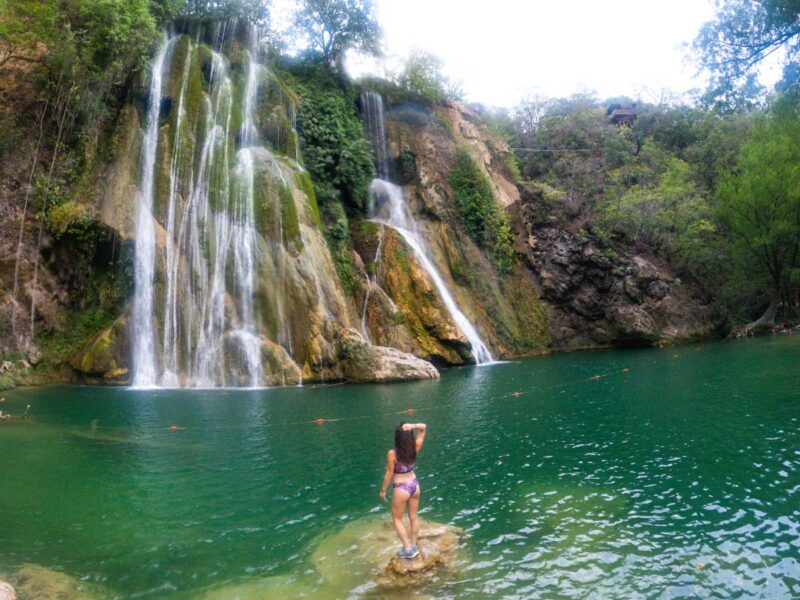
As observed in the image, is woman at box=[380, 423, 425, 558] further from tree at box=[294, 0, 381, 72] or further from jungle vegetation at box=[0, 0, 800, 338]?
tree at box=[294, 0, 381, 72]

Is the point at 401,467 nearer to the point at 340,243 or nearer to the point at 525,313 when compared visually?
the point at 340,243

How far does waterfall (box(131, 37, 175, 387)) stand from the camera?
22.5 meters

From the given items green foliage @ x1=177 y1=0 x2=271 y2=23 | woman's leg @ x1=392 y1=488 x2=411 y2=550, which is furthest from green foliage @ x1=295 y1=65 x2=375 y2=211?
woman's leg @ x1=392 y1=488 x2=411 y2=550

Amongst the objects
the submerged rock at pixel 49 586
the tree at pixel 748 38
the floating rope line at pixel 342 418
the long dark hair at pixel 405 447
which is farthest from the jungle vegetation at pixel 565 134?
the submerged rock at pixel 49 586

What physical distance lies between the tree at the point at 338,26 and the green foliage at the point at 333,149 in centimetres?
426

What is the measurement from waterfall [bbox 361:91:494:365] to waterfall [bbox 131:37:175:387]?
9.26m

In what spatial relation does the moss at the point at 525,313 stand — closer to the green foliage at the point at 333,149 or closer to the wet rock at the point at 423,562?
the green foliage at the point at 333,149

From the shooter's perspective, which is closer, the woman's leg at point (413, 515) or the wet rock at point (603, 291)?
the woman's leg at point (413, 515)

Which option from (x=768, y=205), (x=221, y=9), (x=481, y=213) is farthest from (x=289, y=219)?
(x=768, y=205)

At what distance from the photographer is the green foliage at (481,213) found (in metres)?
36.0

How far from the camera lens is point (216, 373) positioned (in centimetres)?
2277

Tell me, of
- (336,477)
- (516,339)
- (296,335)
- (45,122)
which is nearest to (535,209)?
(516,339)

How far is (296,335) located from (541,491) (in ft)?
52.8

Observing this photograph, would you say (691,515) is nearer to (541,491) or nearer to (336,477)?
(541,491)
